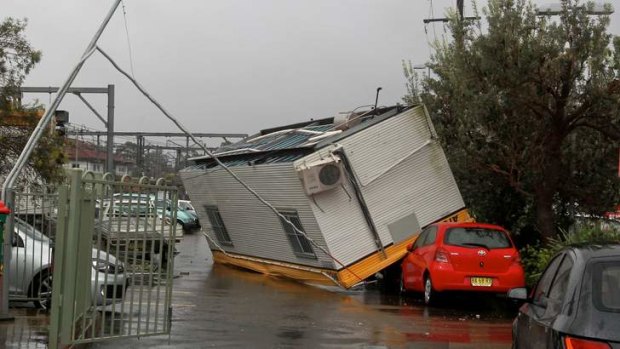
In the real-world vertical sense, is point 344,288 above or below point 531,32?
below

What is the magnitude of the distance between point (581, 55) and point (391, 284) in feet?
22.2

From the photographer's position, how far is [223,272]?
2106 cm

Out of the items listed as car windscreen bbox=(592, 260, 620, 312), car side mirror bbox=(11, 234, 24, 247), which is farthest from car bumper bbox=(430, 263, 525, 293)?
car windscreen bbox=(592, 260, 620, 312)

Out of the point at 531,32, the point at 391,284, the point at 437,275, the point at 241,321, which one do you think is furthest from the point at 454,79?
the point at 241,321

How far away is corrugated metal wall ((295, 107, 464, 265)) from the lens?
16.4m

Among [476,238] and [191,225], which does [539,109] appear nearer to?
[476,238]

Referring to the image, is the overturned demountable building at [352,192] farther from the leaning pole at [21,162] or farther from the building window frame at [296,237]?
the leaning pole at [21,162]

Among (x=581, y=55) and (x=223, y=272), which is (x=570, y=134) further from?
(x=223, y=272)

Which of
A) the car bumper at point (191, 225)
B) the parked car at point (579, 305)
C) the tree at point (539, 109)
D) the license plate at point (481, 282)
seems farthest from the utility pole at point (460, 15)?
the car bumper at point (191, 225)

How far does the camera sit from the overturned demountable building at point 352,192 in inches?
642

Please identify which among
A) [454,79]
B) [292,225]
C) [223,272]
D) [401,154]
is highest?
[454,79]

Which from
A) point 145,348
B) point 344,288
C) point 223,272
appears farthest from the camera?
point 223,272

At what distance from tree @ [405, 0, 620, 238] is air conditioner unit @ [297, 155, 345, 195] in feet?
8.23

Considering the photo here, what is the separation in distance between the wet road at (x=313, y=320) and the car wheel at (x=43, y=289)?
1840 millimetres
